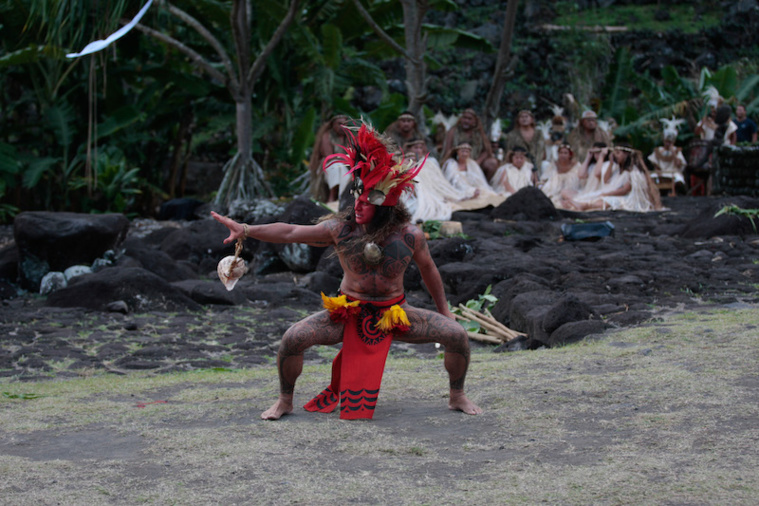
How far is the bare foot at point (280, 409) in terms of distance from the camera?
12.2 ft

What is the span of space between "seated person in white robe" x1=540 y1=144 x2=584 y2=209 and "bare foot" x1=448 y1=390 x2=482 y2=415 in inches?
422

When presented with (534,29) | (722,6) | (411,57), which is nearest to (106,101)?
(411,57)

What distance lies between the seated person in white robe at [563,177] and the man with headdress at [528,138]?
95 cm

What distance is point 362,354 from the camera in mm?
3830

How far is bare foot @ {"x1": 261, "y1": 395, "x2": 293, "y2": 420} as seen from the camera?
3725 millimetres

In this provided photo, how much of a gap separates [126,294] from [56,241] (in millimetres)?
1767

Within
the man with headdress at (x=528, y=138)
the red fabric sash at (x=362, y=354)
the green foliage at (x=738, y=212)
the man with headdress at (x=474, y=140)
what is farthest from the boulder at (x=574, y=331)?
the man with headdress at (x=528, y=138)

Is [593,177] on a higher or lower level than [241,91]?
lower

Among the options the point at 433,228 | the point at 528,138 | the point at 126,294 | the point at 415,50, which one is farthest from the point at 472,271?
the point at 528,138

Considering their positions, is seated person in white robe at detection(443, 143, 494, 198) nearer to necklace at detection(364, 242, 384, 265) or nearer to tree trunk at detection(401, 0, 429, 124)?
tree trunk at detection(401, 0, 429, 124)

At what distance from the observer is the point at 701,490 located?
2.54 m

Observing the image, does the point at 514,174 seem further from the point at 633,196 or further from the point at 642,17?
the point at 642,17

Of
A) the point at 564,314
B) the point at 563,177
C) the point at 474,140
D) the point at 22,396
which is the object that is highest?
the point at 474,140

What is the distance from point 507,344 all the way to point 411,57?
8076mm
